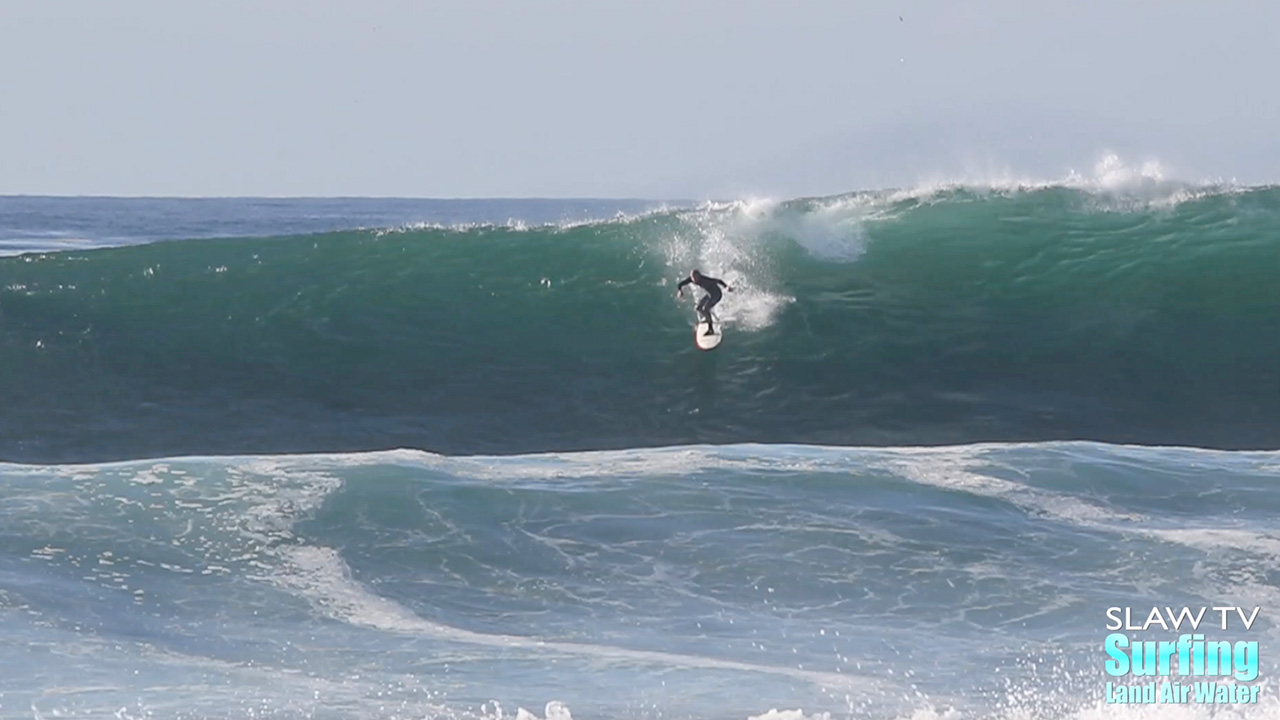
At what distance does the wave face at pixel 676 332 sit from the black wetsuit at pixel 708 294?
21 centimetres

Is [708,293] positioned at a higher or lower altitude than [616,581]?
higher

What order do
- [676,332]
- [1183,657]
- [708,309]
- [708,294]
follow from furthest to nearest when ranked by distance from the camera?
[676,332], [708,294], [708,309], [1183,657]

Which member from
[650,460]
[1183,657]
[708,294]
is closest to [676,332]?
[708,294]

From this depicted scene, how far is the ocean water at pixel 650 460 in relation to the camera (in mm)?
6148

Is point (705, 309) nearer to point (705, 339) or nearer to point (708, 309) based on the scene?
point (708, 309)

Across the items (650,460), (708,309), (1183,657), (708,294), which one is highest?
(708,294)

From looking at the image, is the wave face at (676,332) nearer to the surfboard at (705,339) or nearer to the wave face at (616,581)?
the surfboard at (705,339)

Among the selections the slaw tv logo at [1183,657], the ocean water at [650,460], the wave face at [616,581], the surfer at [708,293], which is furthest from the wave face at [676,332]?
the slaw tv logo at [1183,657]

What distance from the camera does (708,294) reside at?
1335 cm

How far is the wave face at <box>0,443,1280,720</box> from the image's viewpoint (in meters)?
5.76

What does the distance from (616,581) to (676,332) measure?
20.4 ft

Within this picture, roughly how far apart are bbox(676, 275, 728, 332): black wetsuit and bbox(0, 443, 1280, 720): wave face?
2999mm

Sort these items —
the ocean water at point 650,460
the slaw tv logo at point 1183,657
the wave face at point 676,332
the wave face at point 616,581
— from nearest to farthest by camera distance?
the slaw tv logo at point 1183,657
the wave face at point 616,581
the ocean water at point 650,460
the wave face at point 676,332

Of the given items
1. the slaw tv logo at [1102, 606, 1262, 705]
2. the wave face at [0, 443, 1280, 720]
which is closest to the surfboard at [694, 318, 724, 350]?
the wave face at [0, 443, 1280, 720]
